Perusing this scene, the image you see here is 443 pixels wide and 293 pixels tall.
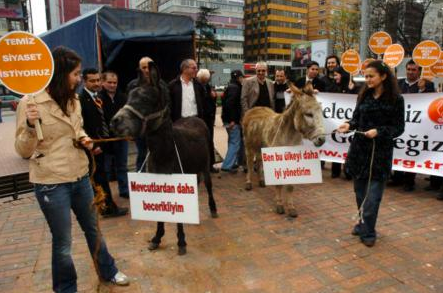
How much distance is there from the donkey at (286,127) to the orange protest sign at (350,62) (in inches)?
102

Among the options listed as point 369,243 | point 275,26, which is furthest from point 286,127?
point 275,26

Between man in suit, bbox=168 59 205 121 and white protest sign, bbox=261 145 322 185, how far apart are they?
184cm

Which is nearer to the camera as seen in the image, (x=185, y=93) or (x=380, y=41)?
(x=185, y=93)

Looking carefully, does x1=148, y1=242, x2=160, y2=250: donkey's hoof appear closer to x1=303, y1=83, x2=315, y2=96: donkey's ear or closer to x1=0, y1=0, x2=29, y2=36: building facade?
x1=303, y1=83, x2=315, y2=96: donkey's ear

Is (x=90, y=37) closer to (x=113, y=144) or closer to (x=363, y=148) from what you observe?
(x=113, y=144)

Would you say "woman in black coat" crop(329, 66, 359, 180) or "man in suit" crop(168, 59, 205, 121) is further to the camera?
"woman in black coat" crop(329, 66, 359, 180)

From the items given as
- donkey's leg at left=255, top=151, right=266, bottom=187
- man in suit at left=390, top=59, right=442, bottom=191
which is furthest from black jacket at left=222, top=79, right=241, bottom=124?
man in suit at left=390, top=59, right=442, bottom=191

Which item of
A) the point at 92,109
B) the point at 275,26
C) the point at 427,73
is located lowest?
the point at 92,109

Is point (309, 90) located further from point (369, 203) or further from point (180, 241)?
point (180, 241)

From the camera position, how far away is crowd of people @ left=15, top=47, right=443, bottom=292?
2.64m

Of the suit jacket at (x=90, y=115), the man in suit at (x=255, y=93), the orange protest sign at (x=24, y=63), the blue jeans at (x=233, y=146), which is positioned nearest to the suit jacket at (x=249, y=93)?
the man in suit at (x=255, y=93)

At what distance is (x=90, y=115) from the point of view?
456 cm

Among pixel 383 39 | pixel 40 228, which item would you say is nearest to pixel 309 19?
pixel 383 39

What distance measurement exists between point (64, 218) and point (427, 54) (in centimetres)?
758
